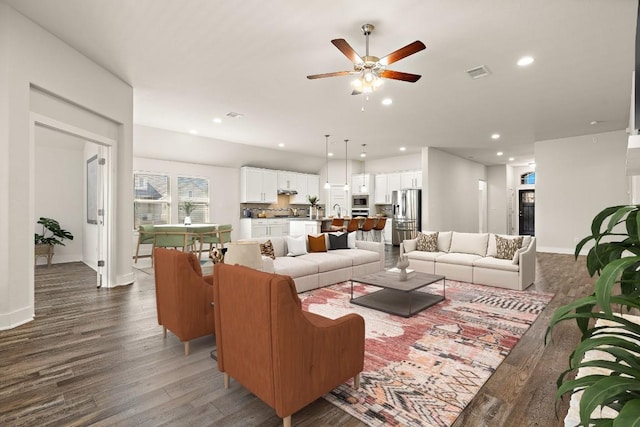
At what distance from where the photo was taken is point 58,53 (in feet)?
11.6

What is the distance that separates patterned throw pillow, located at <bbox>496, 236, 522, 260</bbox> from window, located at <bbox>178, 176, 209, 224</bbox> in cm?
734

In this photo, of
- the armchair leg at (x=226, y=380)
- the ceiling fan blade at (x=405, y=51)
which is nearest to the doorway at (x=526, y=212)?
the ceiling fan blade at (x=405, y=51)

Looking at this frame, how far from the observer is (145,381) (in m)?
2.23

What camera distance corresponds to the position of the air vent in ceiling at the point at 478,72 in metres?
4.01

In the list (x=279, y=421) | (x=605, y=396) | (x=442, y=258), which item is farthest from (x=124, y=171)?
(x=605, y=396)

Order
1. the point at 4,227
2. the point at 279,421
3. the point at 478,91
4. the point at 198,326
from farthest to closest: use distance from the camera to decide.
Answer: the point at 478,91, the point at 4,227, the point at 198,326, the point at 279,421

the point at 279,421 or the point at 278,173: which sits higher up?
the point at 278,173

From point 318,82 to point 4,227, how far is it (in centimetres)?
389

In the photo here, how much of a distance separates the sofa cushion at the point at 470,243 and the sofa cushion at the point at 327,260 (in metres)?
2.03

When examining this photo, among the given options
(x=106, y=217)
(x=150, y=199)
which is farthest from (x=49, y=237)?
(x=106, y=217)

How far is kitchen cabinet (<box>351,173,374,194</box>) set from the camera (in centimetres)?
1095

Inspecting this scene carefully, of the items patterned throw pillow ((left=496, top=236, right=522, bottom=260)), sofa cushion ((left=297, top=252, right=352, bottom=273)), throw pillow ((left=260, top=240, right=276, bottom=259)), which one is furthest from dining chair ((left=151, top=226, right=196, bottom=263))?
patterned throw pillow ((left=496, top=236, right=522, bottom=260))

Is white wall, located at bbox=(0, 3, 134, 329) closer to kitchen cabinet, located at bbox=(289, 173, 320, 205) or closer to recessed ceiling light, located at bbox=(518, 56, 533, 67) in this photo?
recessed ceiling light, located at bbox=(518, 56, 533, 67)

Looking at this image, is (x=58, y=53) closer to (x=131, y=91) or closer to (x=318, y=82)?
(x=131, y=91)
